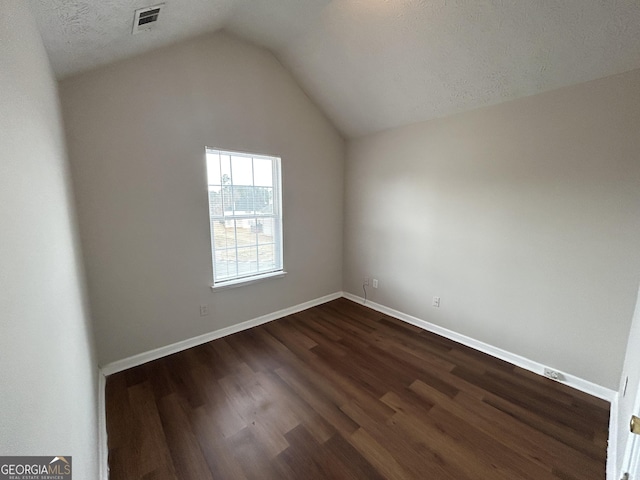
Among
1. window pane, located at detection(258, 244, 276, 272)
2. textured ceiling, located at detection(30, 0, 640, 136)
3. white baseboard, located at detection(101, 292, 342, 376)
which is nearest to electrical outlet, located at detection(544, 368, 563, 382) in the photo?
textured ceiling, located at detection(30, 0, 640, 136)

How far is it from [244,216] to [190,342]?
54.6 inches

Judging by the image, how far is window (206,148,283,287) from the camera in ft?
8.56

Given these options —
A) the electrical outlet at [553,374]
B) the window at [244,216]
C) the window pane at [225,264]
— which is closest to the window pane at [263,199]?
the window at [244,216]

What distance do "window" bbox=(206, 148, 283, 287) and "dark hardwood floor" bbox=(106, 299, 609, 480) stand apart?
2.73ft

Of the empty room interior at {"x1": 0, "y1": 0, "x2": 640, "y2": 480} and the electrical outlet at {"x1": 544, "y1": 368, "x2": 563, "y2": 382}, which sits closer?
the empty room interior at {"x1": 0, "y1": 0, "x2": 640, "y2": 480}

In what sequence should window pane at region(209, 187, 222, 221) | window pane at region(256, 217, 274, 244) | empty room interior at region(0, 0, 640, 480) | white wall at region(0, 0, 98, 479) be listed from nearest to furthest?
white wall at region(0, 0, 98, 479), empty room interior at region(0, 0, 640, 480), window pane at region(209, 187, 222, 221), window pane at region(256, 217, 274, 244)

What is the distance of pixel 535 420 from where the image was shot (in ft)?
5.67

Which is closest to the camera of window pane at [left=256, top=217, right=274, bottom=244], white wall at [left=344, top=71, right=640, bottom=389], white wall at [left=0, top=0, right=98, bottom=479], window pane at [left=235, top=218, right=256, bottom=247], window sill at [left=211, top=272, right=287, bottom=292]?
white wall at [left=0, top=0, right=98, bottom=479]

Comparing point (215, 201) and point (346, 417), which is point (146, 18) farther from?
point (346, 417)

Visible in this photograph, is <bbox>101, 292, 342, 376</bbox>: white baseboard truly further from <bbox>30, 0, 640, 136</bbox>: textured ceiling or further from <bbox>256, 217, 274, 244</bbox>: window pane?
<bbox>30, 0, 640, 136</bbox>: textured ceiling

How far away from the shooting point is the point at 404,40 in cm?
207

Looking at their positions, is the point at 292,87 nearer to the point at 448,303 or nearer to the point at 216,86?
the point at 216,86

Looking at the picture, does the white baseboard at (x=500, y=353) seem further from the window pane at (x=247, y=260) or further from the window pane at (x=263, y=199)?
the window pane at (x=263, y=199)

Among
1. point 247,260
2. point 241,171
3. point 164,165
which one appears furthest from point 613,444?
point 164,165
